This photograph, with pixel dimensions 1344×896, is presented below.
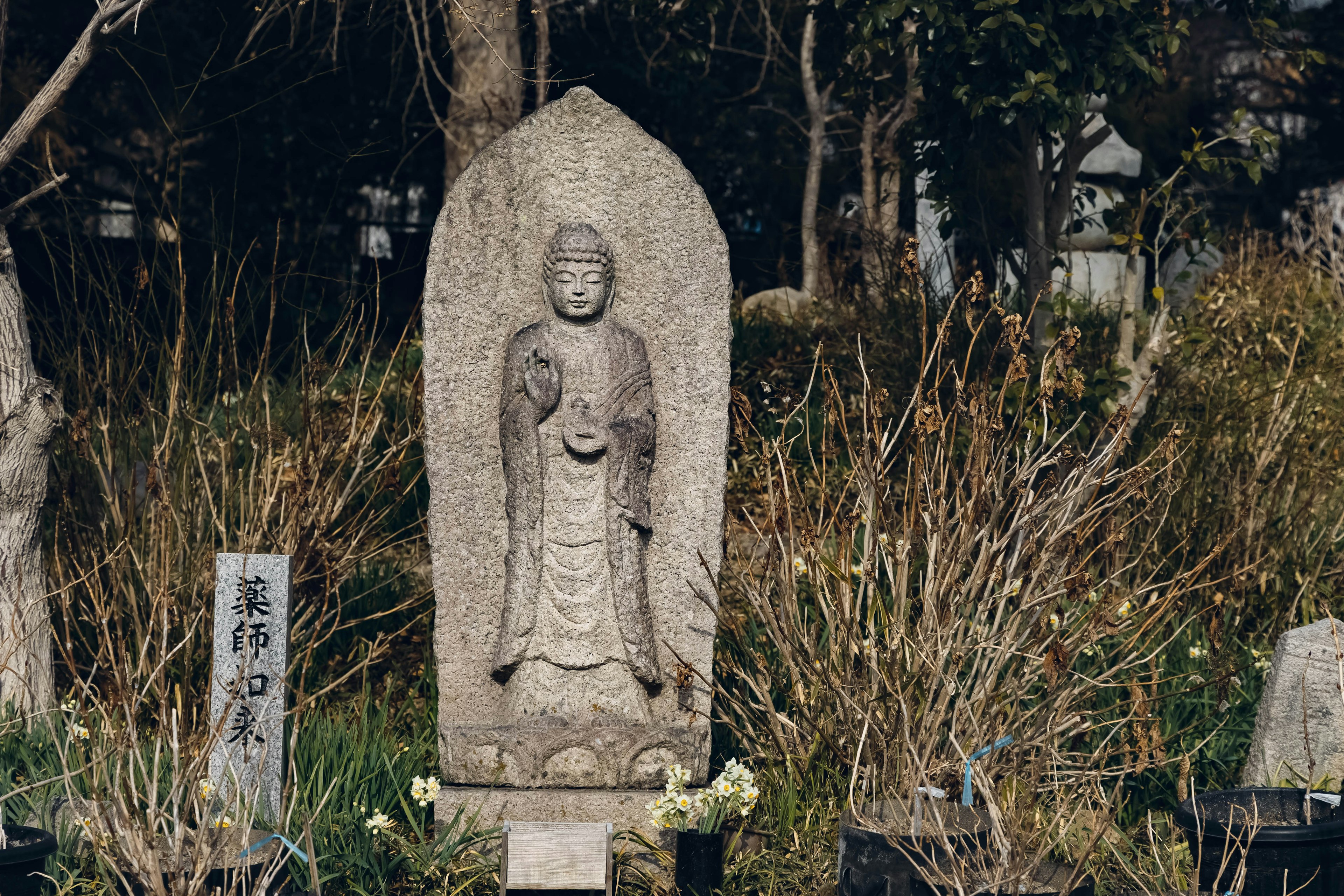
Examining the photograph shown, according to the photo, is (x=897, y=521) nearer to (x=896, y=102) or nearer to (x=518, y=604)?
(x=518, y=604)

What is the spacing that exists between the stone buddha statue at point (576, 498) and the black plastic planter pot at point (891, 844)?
0.89m

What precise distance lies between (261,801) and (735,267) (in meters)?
8.38

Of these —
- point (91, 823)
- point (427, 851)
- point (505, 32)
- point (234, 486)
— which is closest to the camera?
point (91, 823)

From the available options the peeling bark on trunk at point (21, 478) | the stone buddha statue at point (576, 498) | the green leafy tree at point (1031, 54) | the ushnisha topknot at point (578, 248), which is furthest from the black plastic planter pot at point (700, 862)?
the green leafy tree at point (1031, 54)

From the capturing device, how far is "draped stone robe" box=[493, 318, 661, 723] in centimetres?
405

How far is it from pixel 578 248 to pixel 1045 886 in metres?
2.09

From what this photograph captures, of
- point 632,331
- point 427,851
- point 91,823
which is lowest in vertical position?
point 427,851

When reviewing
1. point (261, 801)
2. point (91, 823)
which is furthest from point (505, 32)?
point (91, 823)

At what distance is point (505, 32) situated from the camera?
812 cm

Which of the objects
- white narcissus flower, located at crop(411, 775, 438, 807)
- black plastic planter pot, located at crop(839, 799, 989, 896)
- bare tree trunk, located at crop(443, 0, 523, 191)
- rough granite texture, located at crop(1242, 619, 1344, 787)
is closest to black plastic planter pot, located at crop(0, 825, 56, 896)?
white narcissus flower, located at crop(411, 775, 438, 807)

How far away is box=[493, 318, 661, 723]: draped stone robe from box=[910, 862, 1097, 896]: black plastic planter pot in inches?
42.3

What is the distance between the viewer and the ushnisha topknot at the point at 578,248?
402 cm

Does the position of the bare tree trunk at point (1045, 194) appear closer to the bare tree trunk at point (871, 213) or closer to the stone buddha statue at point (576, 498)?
the bare tree trunk at point (871, 213)

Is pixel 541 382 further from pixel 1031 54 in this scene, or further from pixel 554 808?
pixel 1031 54
